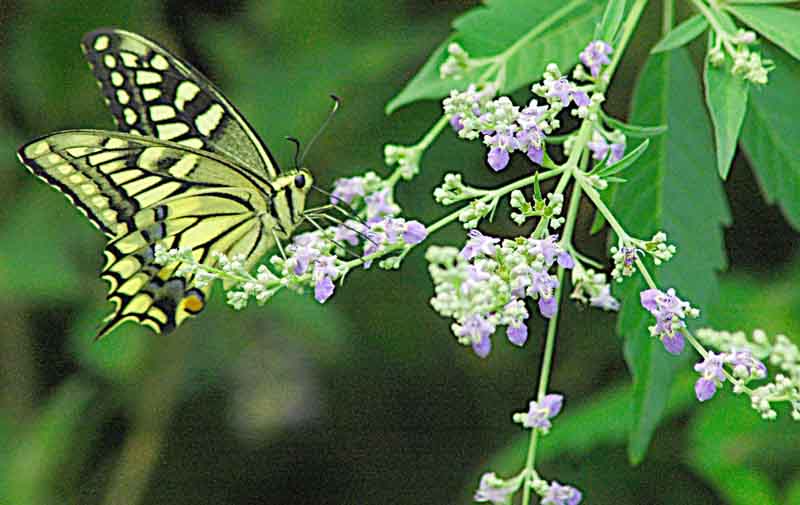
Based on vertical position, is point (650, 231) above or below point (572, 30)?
below

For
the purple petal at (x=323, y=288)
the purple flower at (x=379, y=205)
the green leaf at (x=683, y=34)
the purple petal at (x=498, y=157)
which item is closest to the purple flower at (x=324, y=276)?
the purple petal at (x=323, y=288)

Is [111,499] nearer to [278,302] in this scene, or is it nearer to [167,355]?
[167,355]

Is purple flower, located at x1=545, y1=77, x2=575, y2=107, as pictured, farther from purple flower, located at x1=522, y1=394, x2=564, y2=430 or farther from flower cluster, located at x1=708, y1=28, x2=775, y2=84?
purple flower, located at x1=522, y1=394, x2=564, y2=430

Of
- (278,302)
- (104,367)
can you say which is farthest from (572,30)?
(104,367)

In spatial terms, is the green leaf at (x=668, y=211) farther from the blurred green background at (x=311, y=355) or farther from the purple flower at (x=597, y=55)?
the blurred green background at (x=311, y=355)

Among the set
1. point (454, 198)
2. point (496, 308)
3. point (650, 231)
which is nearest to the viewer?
point (496, 308)

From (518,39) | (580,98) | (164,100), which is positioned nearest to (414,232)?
(580,98)
